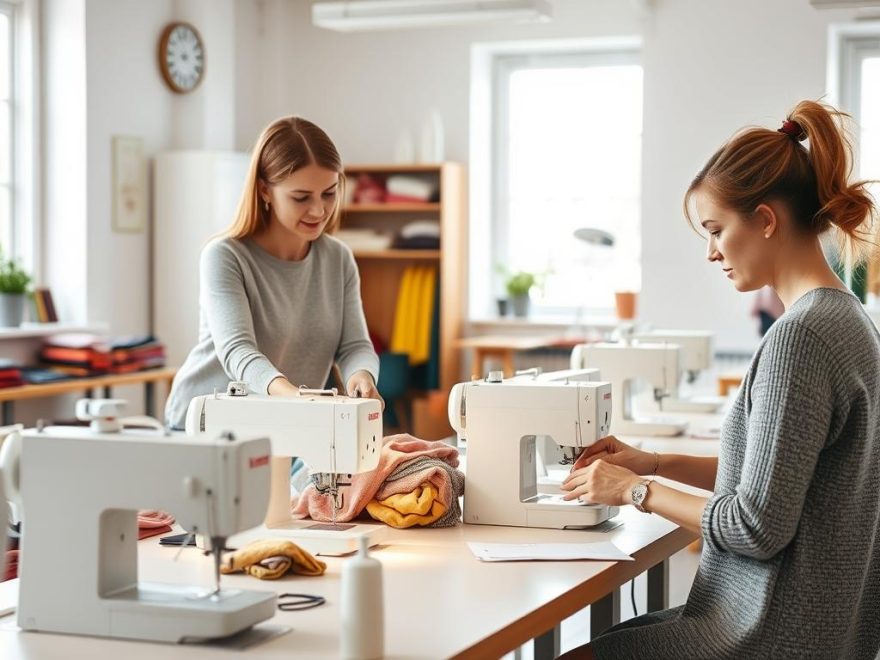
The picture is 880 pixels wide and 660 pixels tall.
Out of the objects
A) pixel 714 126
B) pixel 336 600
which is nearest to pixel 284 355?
pixel 336 600

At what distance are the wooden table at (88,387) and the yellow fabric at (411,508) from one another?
317 centimetres

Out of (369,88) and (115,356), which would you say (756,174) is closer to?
(115,356)

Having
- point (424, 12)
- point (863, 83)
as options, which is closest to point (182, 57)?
point (424, 12)

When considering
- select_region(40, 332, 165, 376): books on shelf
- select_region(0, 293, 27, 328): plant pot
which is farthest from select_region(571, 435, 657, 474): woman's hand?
select_region(0, 293, 27, 328): plant pot

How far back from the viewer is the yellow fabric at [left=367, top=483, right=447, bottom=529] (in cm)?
235

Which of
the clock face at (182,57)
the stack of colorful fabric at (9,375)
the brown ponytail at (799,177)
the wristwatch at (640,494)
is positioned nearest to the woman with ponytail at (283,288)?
the wristwatch at (640,494)

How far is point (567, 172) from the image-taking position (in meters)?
7.36

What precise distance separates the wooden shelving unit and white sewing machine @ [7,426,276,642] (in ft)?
17.3

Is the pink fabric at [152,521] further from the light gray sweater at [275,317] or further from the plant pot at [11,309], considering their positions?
the plant pot at [11,309]

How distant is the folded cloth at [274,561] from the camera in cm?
197

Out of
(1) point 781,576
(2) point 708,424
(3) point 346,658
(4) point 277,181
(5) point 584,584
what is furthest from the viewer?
(2) point 708,424

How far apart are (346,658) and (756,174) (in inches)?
37.5

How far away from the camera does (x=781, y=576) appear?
5.91ft

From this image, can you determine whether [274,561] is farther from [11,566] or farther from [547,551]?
[11,566]
